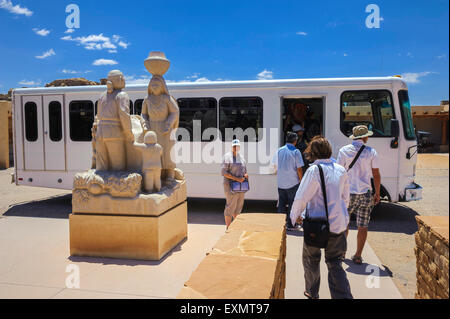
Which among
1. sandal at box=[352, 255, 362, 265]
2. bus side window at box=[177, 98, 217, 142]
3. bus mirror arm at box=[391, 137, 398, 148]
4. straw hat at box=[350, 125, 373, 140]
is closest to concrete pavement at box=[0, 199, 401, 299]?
sandal at box=[352, 255, 362, 265]

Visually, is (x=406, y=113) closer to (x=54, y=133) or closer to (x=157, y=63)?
(x=157, y=63)

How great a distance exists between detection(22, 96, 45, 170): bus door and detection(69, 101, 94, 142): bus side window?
2.84ft

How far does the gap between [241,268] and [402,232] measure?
5.03 m

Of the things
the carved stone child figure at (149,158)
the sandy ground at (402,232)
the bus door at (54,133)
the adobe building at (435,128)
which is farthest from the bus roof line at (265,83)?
the adobe building at (435,128)

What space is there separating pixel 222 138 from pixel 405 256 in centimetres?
430

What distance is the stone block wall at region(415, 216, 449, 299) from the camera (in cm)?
233

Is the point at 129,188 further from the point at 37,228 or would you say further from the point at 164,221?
the point at 37,228

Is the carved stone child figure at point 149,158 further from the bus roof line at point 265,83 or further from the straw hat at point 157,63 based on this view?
the bus roof line at point 265,83

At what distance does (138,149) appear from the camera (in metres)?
4.86

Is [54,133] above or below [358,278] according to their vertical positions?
above

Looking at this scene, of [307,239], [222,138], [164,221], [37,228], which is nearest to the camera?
[307,239]

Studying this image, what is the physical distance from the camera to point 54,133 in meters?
8.45

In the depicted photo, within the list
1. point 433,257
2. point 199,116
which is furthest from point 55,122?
point 433,257

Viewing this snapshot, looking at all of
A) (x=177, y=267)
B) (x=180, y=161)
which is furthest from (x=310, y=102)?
(x=177, y=267)
